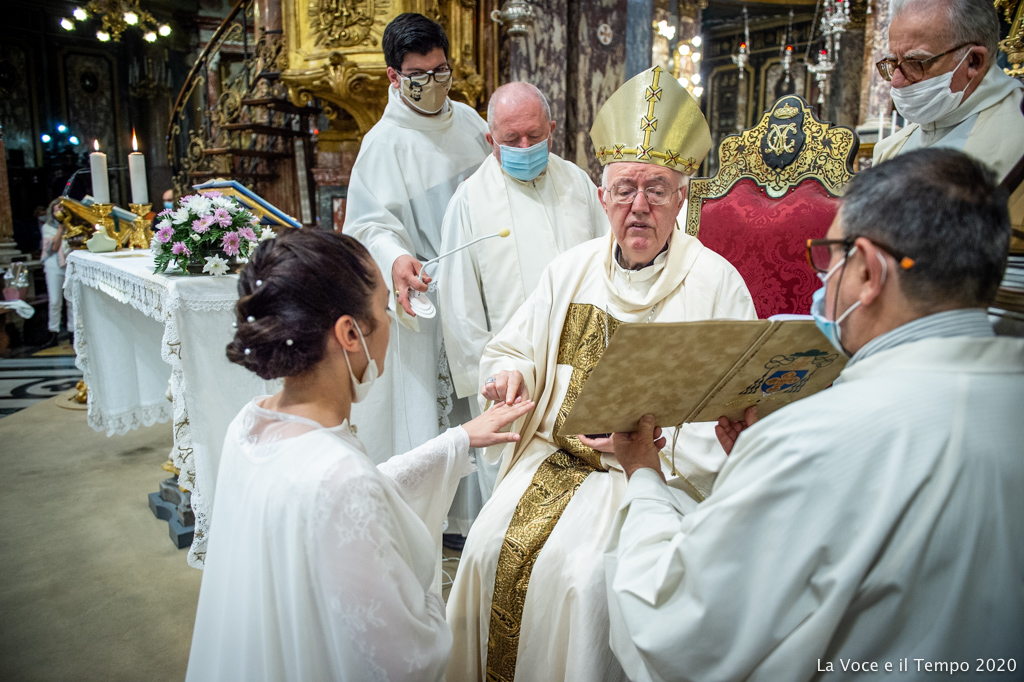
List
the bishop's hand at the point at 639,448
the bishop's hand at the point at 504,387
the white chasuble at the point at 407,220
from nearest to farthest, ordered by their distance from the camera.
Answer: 1. the bishop's hand at the point at 639,448
2. the bishop's hand at the point at 504,387
3. the white chasuble at the point at 407,220

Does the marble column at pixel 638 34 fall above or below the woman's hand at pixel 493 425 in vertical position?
above

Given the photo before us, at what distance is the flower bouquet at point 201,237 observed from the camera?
303 centimetres

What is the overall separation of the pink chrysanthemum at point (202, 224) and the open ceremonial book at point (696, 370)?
2270 millimetres

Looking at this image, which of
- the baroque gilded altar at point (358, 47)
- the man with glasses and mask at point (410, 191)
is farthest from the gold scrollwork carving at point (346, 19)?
the man with glasses and mask at point (410, 191)

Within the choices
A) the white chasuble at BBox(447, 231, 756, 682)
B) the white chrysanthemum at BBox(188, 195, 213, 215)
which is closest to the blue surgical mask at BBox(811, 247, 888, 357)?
the white chasuble at BBox(447, 231, 756, 682)

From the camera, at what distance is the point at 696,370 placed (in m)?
1.44

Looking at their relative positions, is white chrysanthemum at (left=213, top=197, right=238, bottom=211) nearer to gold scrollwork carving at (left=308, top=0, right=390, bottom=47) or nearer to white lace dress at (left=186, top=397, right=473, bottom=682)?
white lace dress at (left=186, top=397, right=473, bottom=682)

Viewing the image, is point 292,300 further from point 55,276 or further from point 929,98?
point 55,276

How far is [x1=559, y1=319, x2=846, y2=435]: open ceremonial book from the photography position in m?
1.34

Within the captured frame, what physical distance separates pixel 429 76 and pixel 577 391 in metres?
1.73

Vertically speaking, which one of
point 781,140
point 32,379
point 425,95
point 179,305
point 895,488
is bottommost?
point 32,379

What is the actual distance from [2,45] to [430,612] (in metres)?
13.4

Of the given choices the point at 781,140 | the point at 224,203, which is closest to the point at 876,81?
the point at 781,140

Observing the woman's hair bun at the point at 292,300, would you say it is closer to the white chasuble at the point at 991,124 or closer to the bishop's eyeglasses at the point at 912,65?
the white chasuble at the point at 991,124
